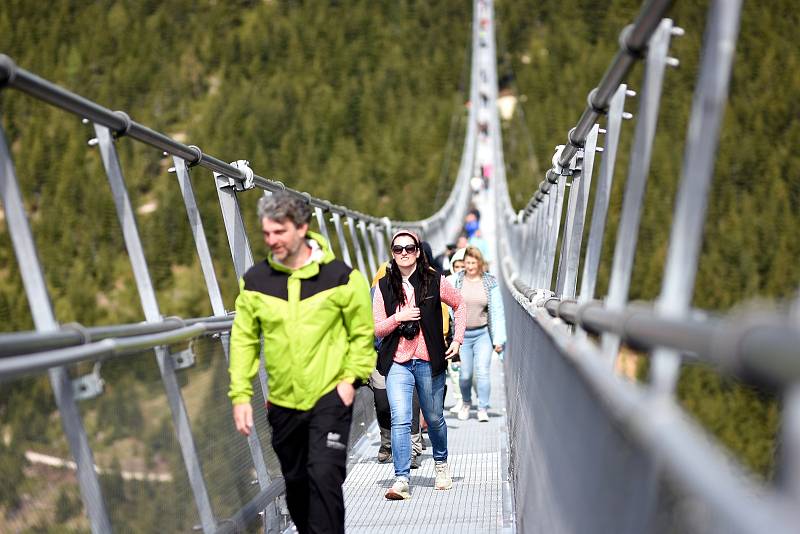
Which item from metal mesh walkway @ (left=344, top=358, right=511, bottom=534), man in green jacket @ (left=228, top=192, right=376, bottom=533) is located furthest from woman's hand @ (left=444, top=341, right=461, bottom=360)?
man in green jacket @ (left=228, top=192, right=376, bottom=533)

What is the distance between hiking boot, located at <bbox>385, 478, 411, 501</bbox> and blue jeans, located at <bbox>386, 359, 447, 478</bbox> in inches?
1.4

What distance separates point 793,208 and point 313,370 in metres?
88.3

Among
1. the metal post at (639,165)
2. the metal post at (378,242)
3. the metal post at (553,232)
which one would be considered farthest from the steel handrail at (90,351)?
the metal post at (378,242)

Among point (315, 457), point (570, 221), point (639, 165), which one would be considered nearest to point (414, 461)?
point (570, 221)

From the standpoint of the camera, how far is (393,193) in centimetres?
9294

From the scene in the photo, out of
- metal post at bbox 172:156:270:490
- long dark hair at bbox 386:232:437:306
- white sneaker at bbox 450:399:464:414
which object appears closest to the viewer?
metal post at bbox 172:156:270:490

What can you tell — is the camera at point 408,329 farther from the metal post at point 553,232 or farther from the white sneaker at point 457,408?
the white sneaker at point 457,408

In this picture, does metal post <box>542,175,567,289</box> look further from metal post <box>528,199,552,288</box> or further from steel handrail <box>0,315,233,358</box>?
steel handrail <box>0,315,233,358</box>

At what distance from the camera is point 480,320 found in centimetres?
943

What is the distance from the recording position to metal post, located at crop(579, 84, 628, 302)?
348 centimetres

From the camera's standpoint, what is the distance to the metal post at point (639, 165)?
8.91ft

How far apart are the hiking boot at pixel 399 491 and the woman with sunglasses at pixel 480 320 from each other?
2.70 m

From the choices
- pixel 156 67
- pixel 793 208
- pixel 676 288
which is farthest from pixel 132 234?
pixel 156 67

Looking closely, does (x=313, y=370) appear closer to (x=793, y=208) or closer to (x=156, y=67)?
(x=793, y=208)
